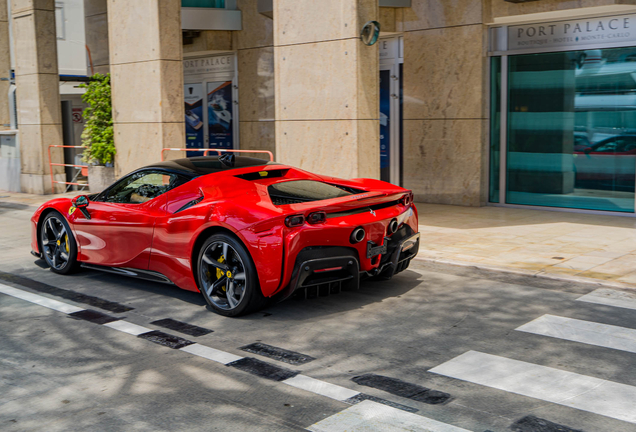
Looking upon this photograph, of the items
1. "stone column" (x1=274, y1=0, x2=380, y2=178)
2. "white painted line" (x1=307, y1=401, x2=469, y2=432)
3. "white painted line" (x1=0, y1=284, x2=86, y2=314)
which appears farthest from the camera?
"stone column" (x1=274, y1=0, x2=380, y2=178)

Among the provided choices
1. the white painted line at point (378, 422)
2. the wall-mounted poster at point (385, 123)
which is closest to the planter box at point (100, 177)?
the wall-mounted poster at point (385, 123)

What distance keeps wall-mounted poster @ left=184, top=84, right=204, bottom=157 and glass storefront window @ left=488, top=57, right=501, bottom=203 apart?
8643 mm

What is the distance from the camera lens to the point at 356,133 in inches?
418

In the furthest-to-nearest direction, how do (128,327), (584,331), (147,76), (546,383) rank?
1. (147,76)
2. (128,327)
3. (584,331)
4. (546,383)

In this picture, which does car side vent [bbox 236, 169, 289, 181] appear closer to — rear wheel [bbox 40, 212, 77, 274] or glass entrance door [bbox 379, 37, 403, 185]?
rear wheel [bbox 40, 212, 77, 274]

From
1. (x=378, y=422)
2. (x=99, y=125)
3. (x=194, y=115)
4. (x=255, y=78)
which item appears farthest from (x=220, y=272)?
(x=194, y=115)

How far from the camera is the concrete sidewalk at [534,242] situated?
312 inches

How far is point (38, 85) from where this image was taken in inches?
683

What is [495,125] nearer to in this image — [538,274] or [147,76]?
[538,274]

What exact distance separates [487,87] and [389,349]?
9.21 m

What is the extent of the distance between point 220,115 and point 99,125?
343 centimetres

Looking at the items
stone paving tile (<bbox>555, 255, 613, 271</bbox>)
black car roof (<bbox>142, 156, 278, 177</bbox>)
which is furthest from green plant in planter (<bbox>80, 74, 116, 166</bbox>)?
stone paving tile (<bbox>555, 255, 613, 271</bbox>)

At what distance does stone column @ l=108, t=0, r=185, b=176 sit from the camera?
13.6 meters

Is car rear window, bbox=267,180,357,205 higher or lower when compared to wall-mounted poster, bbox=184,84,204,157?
lower
